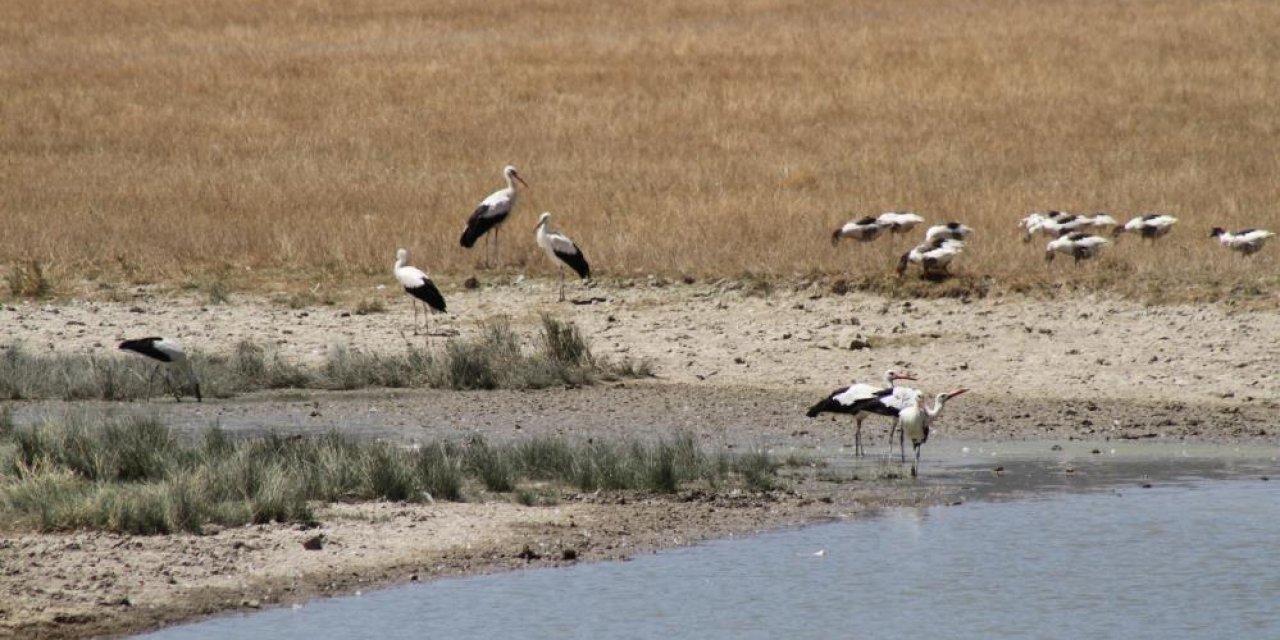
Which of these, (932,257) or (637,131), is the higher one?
(637,131)

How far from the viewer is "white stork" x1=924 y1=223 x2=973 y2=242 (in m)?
20.5

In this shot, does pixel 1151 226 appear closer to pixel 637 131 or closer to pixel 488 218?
pixel 488 218

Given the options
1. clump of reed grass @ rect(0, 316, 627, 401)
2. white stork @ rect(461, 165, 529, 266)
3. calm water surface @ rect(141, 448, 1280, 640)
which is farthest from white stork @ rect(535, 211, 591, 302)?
calm water surface @ rect(141, 448, 1280, 640)

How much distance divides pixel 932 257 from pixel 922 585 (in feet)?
28.1

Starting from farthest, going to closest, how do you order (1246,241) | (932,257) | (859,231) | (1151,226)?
(859,231)
(1151,226)
(1246,241)
(932,257)

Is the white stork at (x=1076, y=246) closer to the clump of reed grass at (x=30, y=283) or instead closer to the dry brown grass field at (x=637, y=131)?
the dry brown grass field at (x=637, y=131)

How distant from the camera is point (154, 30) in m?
47.3

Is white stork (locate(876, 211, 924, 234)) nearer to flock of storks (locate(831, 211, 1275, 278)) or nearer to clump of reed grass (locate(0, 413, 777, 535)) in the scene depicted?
flock of storks (locate(831, 211, 1275, 278))

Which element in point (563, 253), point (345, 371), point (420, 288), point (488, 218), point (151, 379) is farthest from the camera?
point (488, 218)

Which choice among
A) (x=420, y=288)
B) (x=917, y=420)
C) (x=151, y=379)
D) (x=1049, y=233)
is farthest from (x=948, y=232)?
(x=151, y=379)

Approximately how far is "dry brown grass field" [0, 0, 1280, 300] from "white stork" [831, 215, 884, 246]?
0.48 ft

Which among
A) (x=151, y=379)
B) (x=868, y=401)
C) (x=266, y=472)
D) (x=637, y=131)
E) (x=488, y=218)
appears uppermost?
(x=637, y=131)

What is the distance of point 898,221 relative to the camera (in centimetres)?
2197

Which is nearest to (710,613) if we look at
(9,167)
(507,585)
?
(507,585)
